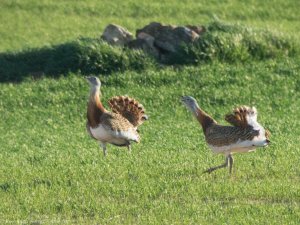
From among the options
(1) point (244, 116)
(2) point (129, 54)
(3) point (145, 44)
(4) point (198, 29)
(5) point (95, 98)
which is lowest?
(2) point (129, 54)

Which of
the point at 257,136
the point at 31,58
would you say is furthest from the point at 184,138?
the point at 31,58

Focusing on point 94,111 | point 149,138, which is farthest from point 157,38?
point 94,111

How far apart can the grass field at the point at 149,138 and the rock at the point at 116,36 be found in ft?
3.33

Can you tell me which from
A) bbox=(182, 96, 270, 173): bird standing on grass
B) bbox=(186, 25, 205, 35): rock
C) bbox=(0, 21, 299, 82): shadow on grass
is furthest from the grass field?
bbox=(186, 25, 205, 35): rock

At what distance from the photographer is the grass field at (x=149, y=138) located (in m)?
10.9

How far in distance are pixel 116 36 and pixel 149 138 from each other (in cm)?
562

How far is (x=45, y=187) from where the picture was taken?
1200 cm

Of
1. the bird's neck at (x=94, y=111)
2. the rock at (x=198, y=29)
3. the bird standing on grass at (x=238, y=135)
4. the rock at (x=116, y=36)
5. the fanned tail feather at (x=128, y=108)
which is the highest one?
the bird standing on grass at (x=238, y=135)

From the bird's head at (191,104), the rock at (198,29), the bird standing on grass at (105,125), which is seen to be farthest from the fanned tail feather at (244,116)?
the rock at (198,29)

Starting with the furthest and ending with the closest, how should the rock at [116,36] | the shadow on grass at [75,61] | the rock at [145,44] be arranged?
1. the rock at [116,36]
2. the rock at [145,44]
3. the shadow on grass at [75,61]

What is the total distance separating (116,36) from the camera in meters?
21.5

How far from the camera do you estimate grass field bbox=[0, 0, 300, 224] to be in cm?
1086

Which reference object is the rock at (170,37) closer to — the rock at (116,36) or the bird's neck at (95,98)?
the rock at (116,36)

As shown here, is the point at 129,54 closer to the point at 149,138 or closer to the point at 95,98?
the point at 149,138
